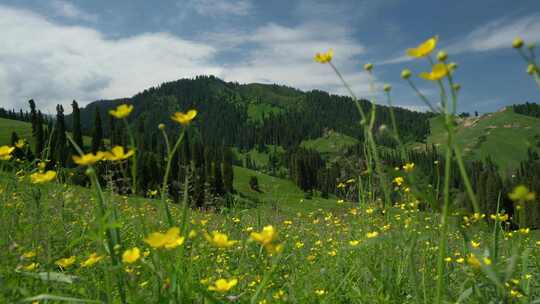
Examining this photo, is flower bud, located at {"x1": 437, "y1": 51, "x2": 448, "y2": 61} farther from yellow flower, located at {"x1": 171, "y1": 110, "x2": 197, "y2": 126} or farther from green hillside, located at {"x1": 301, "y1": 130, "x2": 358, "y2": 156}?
green hillside, located at {"x1": 301, "y1": 130, "x2": 358, "y2": 156}

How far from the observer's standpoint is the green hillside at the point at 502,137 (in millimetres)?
152500

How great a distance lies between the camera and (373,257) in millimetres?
2920

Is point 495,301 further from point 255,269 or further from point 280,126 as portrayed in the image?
point 280,126

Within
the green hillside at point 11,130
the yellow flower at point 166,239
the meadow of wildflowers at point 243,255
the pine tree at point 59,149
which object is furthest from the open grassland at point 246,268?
the green hillside at point 11,130

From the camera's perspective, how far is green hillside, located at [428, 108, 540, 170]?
152 meters

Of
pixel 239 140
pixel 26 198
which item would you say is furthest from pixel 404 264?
pixel 239 140

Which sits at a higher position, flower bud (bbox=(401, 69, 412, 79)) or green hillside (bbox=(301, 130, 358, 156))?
flower bud (bbox=(401, 69, 412, 79))

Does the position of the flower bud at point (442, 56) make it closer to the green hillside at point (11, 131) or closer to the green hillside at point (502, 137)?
the green hillside at point (11, 131)

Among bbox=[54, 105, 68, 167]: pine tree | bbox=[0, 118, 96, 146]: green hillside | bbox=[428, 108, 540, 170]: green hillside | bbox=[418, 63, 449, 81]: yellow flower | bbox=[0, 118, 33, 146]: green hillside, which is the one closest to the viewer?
bbox=[418, 63, 449, 81]: yellow flower

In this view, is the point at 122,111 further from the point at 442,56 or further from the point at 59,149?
the point at 59,149

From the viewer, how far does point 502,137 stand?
169000 mm

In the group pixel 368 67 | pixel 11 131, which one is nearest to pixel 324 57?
pixel 368 67

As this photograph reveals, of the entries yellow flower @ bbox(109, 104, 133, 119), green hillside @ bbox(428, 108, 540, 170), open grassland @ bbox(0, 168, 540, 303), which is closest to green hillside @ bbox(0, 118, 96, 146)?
open grassland @ bbox(0, 168, 540, 303)

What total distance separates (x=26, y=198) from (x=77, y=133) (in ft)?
200
